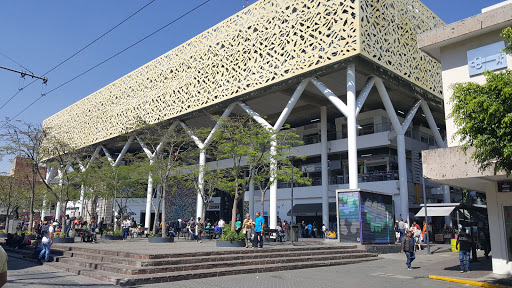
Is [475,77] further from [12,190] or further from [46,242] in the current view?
[12,190]

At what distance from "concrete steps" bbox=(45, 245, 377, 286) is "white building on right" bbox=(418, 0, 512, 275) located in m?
6.33

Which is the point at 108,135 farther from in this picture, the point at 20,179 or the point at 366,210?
the point at 366,210

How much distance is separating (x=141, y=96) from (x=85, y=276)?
108 feet

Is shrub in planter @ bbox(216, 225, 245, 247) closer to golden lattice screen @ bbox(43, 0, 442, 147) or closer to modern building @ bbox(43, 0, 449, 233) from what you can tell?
modern building @ bbox(43, 0, 449, 233)

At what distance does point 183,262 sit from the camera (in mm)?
12461

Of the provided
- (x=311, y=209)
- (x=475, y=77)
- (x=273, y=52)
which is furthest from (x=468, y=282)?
(x=311, y=209)

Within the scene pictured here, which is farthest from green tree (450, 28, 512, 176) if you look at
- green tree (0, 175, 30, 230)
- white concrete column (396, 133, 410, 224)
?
green tree (0, 175, 30, 230)

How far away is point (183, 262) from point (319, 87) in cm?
1787

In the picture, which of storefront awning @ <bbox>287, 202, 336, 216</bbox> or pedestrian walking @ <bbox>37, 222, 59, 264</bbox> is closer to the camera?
pedestrian walking @ <bbox>37, 222, 59, 264</bbox>

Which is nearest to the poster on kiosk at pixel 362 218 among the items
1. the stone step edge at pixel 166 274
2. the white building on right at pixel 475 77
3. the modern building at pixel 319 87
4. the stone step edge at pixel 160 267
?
the modern building at pixel 319 87

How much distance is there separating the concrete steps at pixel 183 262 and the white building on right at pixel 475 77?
6.33 m

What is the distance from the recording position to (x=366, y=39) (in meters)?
24.5

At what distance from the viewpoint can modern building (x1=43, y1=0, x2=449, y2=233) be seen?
25.6 meters

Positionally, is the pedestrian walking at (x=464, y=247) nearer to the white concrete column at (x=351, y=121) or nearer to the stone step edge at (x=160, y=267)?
the stone step edge at (x=160, y=267)
